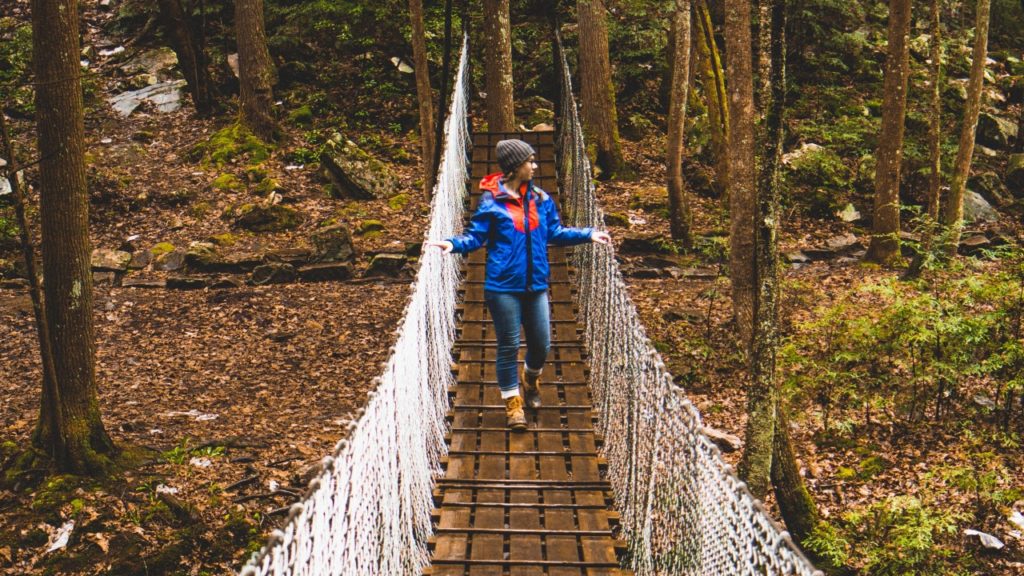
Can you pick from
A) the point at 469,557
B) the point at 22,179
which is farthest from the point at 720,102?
the point at 22,179

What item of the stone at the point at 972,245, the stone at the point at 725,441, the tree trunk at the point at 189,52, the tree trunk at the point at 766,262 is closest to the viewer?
the tree trunk at the point at 766,262

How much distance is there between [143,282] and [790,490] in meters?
6.07

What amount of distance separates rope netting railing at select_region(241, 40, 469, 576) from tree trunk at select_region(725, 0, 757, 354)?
2206mm

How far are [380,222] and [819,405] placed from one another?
4816 mm

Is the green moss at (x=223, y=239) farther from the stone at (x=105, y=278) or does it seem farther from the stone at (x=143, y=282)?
the stone at (x=105, y=278)

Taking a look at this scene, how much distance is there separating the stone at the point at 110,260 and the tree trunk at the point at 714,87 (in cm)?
621

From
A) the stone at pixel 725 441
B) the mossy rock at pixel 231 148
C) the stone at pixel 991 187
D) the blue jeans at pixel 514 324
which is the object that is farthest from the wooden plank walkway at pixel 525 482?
the stone at pixel 991 187

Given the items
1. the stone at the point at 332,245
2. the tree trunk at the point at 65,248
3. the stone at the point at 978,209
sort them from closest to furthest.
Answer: the tree trunk at the point at 65,248
the stone at the point at 332,245
the stone at the point at 978,209

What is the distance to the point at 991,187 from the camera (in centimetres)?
936

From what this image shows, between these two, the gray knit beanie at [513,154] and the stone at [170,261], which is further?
the stone at [170,261]

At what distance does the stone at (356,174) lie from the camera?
8891 millimetres

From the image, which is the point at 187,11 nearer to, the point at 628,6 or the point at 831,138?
the point at 628,6

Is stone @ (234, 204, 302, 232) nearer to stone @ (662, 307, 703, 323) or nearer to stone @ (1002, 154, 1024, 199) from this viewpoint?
stone @ (662, 307, 703, 323)

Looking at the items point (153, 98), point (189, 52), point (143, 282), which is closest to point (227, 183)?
point (143, 282)
